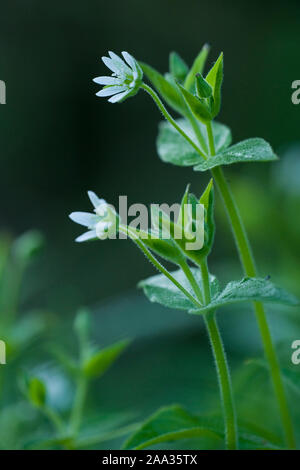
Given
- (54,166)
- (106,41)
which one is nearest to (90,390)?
(54,166)

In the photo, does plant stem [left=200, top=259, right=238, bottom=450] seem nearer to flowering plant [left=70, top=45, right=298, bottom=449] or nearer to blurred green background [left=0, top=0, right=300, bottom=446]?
flowering plant [left=70, top=45, right=298, bottom=449]

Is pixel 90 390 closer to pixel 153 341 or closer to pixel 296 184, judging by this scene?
pixel 153 341

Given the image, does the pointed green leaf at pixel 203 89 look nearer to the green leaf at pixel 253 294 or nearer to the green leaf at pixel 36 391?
the green leaf at pixel 253 294

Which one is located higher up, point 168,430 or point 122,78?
point 122,78

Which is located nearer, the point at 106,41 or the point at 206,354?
the point at 206,354

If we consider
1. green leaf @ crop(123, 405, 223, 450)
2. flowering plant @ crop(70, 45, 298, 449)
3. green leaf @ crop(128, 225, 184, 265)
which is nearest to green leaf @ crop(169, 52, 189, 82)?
flowering plant @ crop(70, 45, 298, 449)

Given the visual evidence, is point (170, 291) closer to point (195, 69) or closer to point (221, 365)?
point (221, 365)

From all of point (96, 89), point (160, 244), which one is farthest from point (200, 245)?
point (96, 89)
